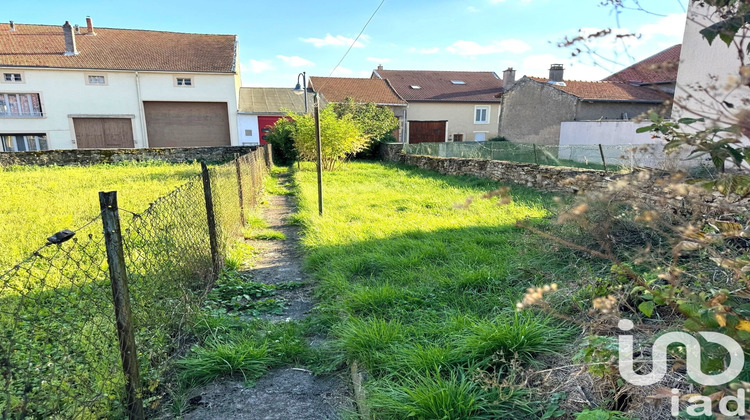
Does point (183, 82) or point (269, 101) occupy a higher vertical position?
point (183, 82)

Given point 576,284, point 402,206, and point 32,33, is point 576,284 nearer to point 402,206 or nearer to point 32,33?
point 402,206

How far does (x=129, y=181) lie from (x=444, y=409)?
1189cm

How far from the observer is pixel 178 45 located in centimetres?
2573

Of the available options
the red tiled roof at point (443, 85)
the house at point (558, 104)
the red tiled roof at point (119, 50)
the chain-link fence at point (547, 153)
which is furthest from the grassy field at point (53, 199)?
the red tiled roof at point (443, 85)

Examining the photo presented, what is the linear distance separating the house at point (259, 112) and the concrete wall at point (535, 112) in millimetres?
13443

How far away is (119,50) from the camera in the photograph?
23906 mm

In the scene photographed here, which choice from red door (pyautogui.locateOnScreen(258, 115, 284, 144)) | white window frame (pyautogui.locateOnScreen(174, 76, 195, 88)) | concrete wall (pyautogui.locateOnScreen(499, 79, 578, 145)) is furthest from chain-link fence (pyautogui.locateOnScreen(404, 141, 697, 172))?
white window frame (pyautogui.locateOnScreen(174, 76, 195, 88))

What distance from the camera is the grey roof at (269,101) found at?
83.0 feet

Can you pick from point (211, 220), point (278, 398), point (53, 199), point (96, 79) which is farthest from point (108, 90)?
point (278, 398)

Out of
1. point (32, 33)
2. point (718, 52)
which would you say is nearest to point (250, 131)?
point (32, 33)

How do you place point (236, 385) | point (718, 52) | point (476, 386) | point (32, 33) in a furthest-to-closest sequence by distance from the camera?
point (32, 33), point (718, 52), point (236, 385), point (476, 386)

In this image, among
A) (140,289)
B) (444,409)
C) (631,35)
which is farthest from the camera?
(140,289)

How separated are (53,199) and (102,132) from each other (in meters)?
17.6

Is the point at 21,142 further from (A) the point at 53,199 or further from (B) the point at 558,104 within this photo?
(B) the point at 558,104
